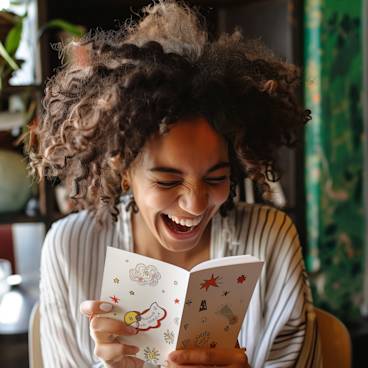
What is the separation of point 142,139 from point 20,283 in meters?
1.08

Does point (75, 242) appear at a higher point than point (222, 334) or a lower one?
higher

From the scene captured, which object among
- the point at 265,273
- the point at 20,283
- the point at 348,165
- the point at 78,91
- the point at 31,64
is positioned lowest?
the point at 20,283

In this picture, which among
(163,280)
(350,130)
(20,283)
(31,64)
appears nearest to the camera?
(163,280)

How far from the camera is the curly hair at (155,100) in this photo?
1.07 m

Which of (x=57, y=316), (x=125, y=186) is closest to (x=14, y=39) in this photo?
(x=125, y=186)

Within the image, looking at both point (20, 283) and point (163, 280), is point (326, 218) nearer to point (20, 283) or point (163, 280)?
point (20, 283)

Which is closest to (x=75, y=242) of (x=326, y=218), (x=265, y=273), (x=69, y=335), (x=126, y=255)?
(x=69, y=335)

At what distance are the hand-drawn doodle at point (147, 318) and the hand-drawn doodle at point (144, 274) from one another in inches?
1.6

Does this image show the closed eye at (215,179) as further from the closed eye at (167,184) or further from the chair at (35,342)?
the chair at (35,342)

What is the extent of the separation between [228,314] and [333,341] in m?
0.38

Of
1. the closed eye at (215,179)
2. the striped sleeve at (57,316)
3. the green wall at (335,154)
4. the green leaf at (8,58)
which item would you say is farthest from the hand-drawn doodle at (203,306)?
the green wall at (335,154)

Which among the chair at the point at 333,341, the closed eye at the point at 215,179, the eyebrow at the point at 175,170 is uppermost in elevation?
the eyebrow at the point at 175,170

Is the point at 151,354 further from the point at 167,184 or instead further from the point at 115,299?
the point at 167,184

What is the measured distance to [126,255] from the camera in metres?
1.02
